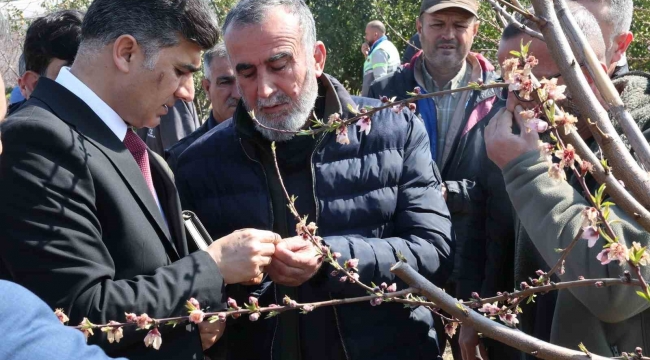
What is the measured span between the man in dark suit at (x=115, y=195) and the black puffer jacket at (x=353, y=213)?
13.5 inches

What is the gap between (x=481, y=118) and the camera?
413 centimetres

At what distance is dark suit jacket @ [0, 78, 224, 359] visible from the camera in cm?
206

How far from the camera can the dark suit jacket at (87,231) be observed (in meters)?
2.06

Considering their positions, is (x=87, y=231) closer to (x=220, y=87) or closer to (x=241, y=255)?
(x=241, y=255)

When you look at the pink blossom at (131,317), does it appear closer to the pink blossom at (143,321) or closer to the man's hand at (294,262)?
the pink blossom at (143,321)

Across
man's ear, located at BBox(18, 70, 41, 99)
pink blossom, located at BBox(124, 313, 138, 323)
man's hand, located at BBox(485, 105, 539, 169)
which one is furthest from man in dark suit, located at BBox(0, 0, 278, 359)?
man's ear, located at BBox(18, 70, 41, 99)

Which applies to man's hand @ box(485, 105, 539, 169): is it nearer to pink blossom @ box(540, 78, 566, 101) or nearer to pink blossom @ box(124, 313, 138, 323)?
pink blossom @ box(540, 78, 566, 101)

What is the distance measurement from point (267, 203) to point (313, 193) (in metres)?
0.16

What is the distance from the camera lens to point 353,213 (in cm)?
280

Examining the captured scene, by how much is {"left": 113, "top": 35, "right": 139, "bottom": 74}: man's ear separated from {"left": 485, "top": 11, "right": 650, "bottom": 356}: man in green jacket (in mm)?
1097

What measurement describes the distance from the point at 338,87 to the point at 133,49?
0.91 m

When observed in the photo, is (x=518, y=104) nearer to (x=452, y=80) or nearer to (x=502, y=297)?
(x=502, y=297)

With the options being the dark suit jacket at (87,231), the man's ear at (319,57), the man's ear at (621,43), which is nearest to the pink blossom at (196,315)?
the dark suit jacket at (87,231)

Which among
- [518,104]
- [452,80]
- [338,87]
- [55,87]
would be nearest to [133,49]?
[55,87]
